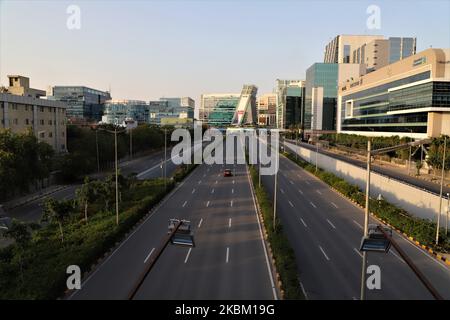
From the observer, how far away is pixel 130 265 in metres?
15.5

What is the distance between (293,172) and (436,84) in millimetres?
23830

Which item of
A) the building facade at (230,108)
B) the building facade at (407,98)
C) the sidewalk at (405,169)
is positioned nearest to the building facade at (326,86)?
the building facade at (407,98)

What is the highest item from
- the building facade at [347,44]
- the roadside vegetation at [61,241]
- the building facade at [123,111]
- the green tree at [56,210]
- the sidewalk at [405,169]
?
the building facade at [347,44]

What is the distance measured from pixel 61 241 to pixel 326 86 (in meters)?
113

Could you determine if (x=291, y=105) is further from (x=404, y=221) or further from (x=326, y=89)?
(x=404, y=221)

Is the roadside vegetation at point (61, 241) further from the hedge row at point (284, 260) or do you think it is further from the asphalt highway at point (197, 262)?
the hedge row at point (284, 260)

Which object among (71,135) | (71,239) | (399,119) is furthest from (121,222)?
(399,119)

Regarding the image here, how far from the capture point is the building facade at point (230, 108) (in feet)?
513

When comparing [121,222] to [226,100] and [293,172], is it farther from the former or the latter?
[226,100]

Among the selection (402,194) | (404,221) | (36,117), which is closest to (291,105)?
(36,117)

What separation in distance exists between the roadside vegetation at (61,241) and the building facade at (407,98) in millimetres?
43303

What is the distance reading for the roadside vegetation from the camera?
512 inches

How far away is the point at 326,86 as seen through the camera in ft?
390

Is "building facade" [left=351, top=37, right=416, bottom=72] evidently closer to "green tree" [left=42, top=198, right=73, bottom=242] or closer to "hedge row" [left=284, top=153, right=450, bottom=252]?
"hedge row" [left=284, top=153, right=450, bottom=252]
